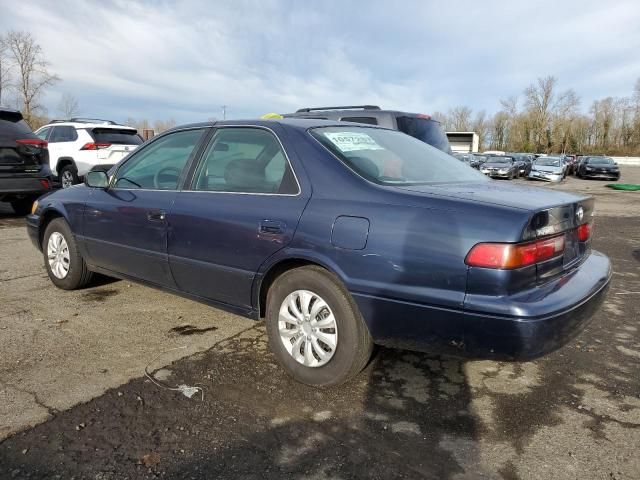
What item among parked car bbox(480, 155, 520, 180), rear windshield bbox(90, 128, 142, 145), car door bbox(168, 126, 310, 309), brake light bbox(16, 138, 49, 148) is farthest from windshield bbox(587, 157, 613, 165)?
car door bbox(168, 126, 310, 309)

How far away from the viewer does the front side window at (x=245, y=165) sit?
308cm

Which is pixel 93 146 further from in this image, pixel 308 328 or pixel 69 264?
pixel 308 328

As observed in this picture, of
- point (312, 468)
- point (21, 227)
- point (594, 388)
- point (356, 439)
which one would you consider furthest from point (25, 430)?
point (21, 227)

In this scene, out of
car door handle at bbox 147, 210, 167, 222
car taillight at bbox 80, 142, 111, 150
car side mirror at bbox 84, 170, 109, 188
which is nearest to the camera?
car door handle at bbox 147, 210, 167, 222

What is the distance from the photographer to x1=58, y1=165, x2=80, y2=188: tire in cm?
1172

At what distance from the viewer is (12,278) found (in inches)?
196

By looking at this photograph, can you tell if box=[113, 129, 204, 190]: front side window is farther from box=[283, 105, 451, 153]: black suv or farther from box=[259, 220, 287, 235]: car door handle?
box=[283, 105, 451, 153]: black suv

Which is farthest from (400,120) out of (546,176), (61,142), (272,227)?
(546,176)

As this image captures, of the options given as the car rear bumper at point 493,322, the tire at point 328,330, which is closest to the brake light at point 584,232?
the car rear bumper at point 493,322

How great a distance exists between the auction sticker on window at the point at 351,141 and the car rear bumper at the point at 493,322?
1001 millimetres

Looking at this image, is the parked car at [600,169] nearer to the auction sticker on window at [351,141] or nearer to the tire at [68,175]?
the tire at [68,175]

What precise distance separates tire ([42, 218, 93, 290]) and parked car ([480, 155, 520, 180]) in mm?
24659

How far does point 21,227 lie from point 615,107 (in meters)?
83.6

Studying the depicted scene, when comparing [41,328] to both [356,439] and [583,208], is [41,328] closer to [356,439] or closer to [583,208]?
[356,439]
